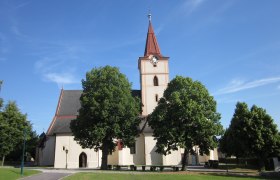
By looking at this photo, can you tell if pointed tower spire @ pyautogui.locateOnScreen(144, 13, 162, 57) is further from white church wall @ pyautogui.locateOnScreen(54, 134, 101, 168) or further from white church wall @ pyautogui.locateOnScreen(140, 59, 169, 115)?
white church wall @ pyautogui.locateOnScreen(54, 134, 101, 168)

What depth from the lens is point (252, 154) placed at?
3984 centimetres

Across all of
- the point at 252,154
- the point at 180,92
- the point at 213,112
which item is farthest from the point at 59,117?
the point at 252,154

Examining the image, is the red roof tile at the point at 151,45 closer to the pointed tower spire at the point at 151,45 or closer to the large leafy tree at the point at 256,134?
the pointed tower spire at the point at 151,45

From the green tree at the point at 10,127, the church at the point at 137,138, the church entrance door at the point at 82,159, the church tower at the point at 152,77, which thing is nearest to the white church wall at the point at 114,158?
the church at the point at 137,138

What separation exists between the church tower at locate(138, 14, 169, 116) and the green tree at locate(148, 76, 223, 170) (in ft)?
49.9

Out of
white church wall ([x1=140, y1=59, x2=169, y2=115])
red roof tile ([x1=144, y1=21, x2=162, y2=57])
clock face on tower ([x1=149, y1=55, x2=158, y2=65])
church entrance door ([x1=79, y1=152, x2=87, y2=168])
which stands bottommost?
church entrance door ([x1=79, y1=152, x2=87, y2=168])

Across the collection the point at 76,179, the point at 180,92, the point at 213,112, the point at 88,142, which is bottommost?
the point at 76,179

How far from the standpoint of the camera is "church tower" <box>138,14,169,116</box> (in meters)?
53.8

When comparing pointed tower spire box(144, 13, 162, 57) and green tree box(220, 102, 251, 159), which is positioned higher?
pointed tower spire box(144, 13, 162, 57)

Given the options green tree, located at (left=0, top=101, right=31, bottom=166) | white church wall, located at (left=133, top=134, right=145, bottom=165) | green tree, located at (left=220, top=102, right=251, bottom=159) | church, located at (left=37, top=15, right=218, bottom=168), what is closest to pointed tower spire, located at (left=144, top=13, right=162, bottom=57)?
church, located at (left=37, top=15, right=218, bottom=168)

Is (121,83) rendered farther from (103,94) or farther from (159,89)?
(159,89)

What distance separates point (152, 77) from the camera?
181ft

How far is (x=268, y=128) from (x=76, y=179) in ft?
86.8

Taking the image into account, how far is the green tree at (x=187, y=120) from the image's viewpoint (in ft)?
116
